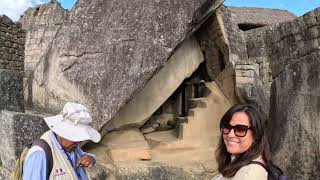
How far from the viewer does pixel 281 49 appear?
8.73 m

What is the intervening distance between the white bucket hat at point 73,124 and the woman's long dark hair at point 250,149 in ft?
2.62

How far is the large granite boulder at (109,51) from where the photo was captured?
4730mm

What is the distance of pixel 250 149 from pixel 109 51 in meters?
3.48

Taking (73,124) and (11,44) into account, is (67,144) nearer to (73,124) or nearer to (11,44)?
(73,124)

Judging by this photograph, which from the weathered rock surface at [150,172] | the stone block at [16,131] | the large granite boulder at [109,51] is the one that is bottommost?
the weathered rock surface at [150,172]

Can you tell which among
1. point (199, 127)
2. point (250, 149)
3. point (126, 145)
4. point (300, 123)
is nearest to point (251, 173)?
point (250, 149)

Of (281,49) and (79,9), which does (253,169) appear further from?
(281,49)

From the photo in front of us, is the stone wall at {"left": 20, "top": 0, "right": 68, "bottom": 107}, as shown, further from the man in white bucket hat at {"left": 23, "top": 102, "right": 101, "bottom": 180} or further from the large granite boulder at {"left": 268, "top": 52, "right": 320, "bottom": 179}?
the man in white bucket hat at {"left": 23, "top": 102, "right": 101, "bottom": 180}

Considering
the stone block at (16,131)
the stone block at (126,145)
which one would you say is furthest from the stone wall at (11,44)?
the stone block at (16,131)

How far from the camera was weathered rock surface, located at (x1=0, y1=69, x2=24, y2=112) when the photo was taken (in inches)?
157

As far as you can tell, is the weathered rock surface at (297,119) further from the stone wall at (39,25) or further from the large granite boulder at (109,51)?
the stone wall at (39,25)

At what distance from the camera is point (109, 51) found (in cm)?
489

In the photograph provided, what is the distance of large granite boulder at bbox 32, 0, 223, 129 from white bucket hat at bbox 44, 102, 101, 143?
7.90 feet

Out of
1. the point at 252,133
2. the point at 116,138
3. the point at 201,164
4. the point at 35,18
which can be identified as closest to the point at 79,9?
the point at 116,138
